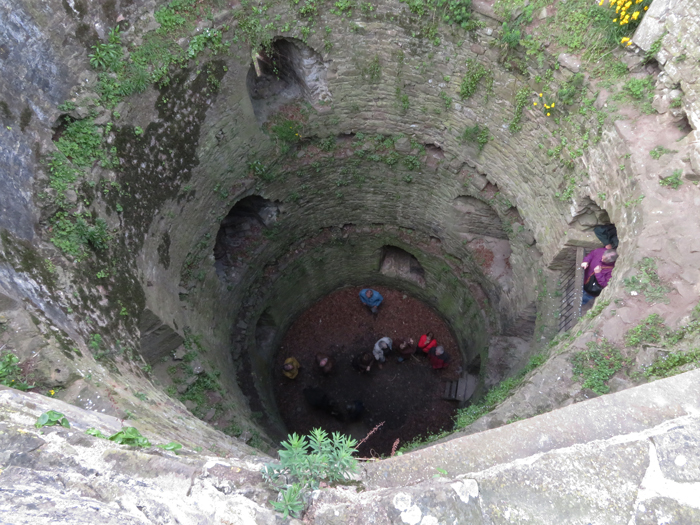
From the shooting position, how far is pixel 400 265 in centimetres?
1023

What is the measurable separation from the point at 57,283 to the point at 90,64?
8.20 ft

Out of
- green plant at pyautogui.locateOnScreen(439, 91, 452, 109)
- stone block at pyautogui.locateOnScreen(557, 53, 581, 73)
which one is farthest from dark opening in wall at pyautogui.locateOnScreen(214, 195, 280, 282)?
stone block at pyautogui.locateOnScreen(557, 53, 581, 73)

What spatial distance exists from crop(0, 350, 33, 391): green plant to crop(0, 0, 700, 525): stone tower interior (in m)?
0.02

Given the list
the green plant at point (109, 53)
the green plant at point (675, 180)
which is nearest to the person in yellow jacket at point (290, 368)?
the green plant at point (109, 53)

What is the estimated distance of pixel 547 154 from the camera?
5.66 m

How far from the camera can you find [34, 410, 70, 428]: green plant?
7.13 ft

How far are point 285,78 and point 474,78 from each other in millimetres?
3095

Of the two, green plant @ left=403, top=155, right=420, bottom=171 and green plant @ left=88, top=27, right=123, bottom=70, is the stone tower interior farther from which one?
green plant @ left=403, top=155, right=420, bottom=171

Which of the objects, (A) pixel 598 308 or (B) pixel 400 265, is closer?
(A) pixel 598 308

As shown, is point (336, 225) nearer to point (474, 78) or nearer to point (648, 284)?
point (474, 78)

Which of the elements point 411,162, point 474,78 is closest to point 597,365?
point 474,78

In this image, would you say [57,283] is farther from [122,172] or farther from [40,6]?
[40,6]

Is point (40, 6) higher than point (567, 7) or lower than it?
lower

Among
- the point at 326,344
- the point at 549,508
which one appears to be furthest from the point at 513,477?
the point at 326,344
